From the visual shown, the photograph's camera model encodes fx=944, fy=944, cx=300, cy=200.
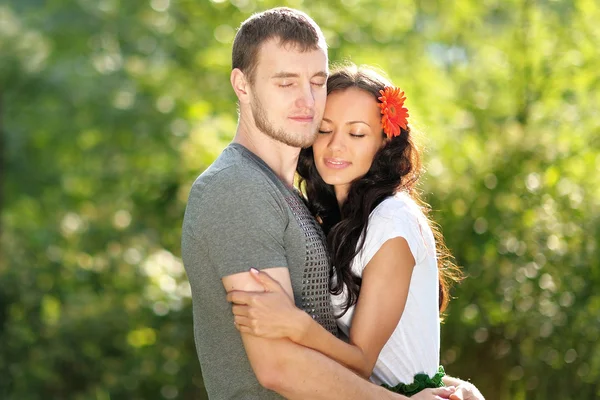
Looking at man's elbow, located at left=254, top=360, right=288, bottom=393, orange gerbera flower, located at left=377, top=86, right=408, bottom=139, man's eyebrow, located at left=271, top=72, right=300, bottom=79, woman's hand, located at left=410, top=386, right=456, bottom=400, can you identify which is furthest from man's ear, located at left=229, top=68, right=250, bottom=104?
woman's hand, located at left=410, top=386, right=456, bottom=400

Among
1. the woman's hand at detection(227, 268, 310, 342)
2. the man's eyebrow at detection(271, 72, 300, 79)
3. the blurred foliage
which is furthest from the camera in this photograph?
the blurred foliage

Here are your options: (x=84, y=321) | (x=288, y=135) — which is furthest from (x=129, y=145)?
(x=288, y=135)

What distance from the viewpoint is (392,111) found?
375 cm

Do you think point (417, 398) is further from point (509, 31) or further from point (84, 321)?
point (509, 31)

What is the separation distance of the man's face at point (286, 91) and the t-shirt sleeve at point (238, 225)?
0.36m

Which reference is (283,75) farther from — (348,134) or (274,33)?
(348,134)

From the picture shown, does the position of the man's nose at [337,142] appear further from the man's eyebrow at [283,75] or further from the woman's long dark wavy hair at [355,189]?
the man's eyebrow at [283,75]

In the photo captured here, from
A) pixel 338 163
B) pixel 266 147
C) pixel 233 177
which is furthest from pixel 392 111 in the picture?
pixel 233 177

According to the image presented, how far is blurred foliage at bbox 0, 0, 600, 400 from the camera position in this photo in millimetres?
6195

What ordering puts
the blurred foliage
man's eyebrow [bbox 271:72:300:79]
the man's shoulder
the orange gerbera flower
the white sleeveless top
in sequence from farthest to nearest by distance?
the blurred foliage < the orange gerbera flower < the white sleeveless top < man's eyebrow [bbox 271:72:300:79] < the man's shoulder

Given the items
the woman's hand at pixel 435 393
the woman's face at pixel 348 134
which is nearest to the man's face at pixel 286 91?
the woman's face at pixel 348 134

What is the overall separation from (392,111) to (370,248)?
66 centimetres

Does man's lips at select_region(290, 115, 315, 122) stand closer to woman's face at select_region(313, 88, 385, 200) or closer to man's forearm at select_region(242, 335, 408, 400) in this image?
woman's face at select_region(313, 88, 385, 200)

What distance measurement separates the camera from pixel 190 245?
10.1 ft
